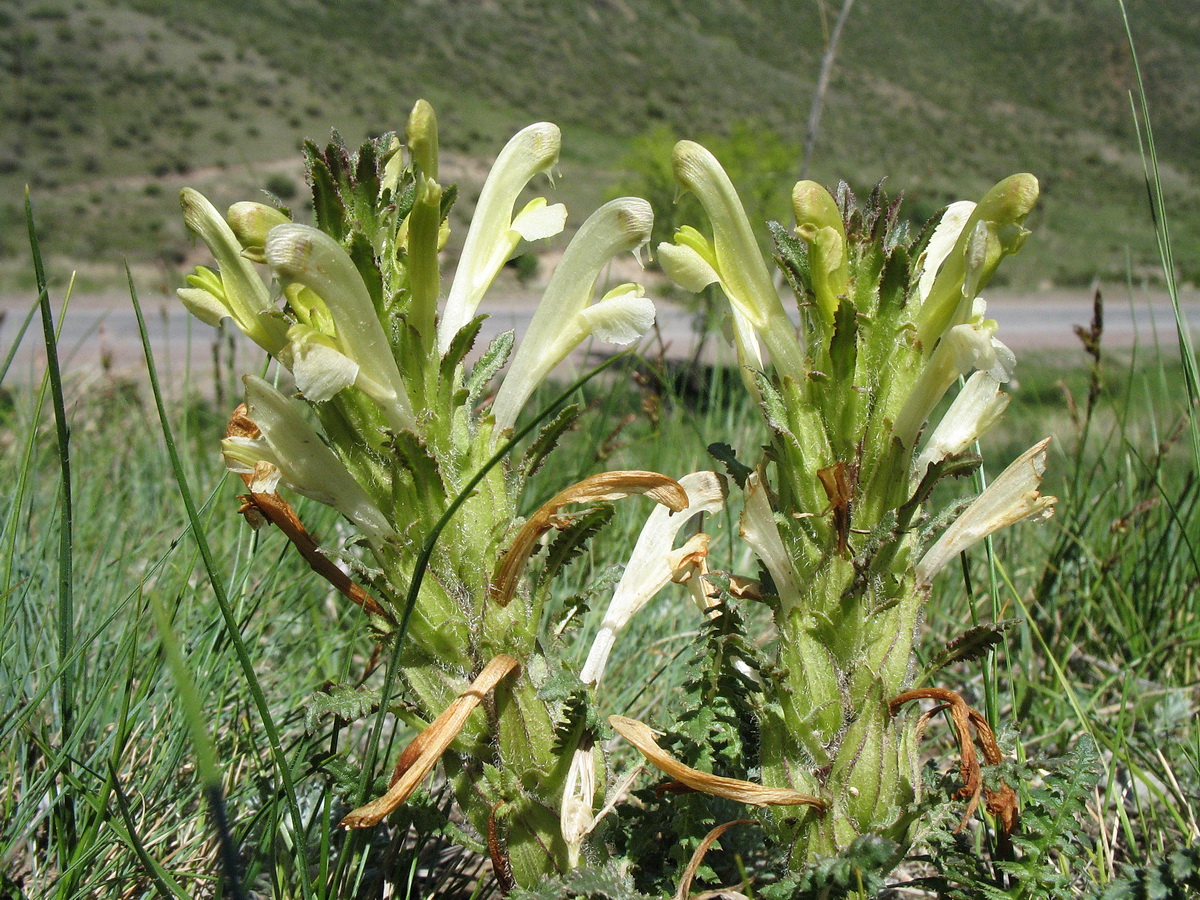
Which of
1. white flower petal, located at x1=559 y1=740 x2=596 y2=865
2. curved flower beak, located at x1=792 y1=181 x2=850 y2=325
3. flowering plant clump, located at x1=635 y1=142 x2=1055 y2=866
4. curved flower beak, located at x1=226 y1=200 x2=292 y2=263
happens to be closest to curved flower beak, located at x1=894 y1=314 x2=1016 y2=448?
flowering plant clump, located at x1=635 y1=142 x2=1055 y2=866

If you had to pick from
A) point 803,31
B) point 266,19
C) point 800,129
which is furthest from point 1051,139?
point 266,19

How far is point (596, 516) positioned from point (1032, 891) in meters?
0.75

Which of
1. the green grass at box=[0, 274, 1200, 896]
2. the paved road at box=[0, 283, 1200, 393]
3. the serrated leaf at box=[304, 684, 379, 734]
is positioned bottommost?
the paved road at box=[0, 283, 1200, 393]

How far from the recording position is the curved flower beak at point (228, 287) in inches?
43.8

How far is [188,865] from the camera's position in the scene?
1.41m

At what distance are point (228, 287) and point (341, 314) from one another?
25cm

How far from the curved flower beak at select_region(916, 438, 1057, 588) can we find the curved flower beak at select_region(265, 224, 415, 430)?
776 mm

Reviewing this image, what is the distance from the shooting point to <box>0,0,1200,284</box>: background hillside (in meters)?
33.3

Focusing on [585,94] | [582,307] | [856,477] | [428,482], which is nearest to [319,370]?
[428,482]

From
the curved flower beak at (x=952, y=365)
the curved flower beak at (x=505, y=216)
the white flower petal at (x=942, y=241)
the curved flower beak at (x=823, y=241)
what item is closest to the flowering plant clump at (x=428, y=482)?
the curved flower beak at (x=505, y=216)

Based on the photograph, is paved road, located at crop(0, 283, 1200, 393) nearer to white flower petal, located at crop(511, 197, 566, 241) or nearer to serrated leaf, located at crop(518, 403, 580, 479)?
white flower petal, located at crop(511, 197, 566, 241)

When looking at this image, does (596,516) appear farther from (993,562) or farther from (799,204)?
(993,562)

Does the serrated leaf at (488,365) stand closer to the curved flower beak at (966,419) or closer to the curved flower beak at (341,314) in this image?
the curved flower beak at (341,314)

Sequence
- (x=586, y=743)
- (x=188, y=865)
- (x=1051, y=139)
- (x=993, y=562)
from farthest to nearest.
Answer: (x=1051, y=139) → (x=993, y=562) → (x=188, y=865) → (x=586, y=743)
